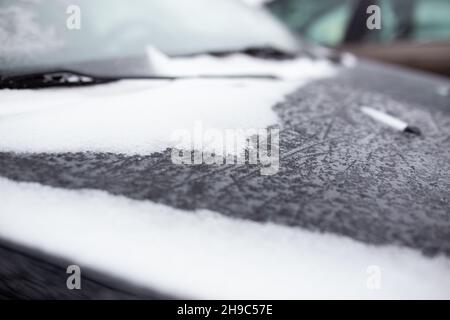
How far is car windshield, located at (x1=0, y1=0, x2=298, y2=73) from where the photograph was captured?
42.3 inches

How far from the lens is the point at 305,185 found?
732mm

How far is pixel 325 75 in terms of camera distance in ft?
5.69

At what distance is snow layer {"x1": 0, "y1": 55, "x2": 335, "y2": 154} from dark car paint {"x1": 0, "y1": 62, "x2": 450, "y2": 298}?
47 mm

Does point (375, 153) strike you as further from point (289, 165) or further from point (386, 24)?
point (386, 24)

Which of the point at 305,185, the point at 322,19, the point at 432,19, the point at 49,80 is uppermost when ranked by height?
the point at 322,19

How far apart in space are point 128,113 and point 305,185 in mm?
420

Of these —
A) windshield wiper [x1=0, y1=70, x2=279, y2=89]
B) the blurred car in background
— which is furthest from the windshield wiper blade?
the blurred car in background

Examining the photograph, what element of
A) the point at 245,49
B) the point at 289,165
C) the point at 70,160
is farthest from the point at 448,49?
the point at 70,160

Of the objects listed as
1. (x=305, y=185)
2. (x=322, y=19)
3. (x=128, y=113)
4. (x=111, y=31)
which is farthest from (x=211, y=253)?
(x=322, y=19)

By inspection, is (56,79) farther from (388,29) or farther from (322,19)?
(388,29)

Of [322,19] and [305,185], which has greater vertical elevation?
[322,19]

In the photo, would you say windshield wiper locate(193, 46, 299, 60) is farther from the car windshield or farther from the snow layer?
the snow layer

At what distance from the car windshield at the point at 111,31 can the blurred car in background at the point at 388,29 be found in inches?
79.3
